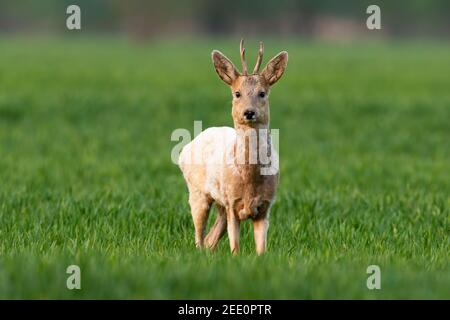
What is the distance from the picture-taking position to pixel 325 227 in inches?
335

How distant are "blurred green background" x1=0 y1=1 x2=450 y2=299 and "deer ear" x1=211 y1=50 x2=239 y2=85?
1.24m

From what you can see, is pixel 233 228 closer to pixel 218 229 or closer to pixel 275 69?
pixel 218 229

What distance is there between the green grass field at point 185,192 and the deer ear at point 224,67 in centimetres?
124

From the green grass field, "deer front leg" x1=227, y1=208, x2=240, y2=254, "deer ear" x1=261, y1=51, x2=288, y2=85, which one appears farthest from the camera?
"deer front leg" x1=227, y1=208, x2=240, y2=254

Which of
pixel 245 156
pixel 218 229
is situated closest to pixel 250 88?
pixel 245 156

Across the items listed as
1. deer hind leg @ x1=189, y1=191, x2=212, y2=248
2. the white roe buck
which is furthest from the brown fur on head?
deer hind leg @ x1=189, y1=191, x2=212, y2=248

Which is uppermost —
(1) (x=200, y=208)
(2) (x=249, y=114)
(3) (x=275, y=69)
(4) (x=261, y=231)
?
(3) (x=275, y=69)

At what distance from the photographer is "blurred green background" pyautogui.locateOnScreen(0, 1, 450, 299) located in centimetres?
585

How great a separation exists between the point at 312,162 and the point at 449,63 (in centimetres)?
2826

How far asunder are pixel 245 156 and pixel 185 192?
4099 mm

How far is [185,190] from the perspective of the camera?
1084 cm

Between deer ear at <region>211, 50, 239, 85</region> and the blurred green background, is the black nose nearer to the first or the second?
deer ear at <region>211, 50, 239, 85</region>

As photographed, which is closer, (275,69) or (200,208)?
(275,69)

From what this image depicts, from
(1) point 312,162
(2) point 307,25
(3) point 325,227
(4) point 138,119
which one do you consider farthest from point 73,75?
(2) point 307,25
